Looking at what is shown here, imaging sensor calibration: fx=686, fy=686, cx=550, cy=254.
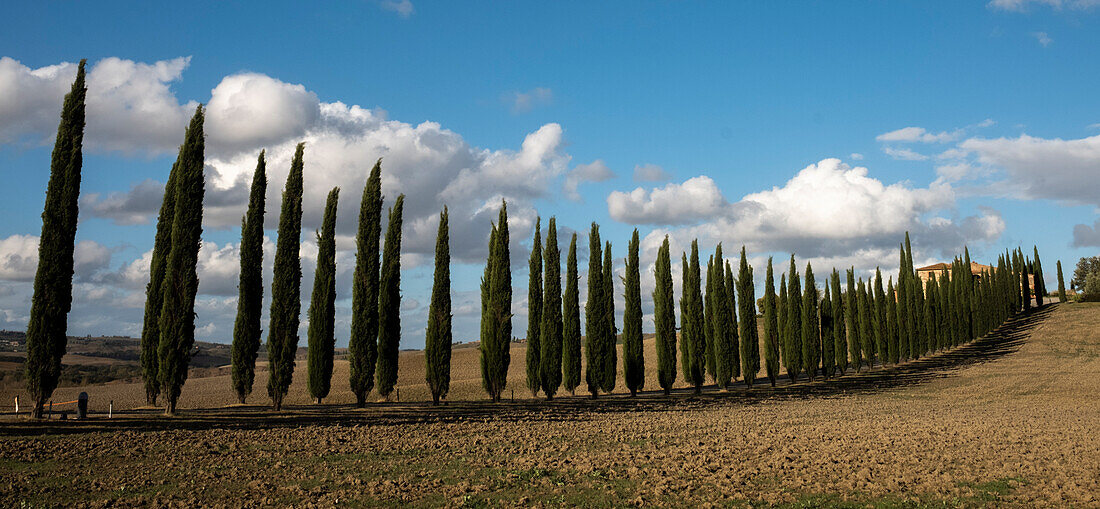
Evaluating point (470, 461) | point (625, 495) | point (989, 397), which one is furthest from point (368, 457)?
point (989, 397)

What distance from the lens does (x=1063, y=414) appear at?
27094 mm

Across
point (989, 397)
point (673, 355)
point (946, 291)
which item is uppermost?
point (946, 291)

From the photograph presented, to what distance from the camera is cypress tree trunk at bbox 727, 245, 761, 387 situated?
41719 millimetres

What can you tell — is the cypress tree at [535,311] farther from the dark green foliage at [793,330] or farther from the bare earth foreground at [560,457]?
the dark green foliage at [793,330]

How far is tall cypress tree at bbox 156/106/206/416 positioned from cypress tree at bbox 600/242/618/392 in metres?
19.6

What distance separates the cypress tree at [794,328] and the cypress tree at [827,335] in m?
1.97

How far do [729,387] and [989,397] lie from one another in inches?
546

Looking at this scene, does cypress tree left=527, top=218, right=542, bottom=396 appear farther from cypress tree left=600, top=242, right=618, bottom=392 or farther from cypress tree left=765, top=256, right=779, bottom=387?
cypress tree left=765, top=256, right=779, bottom=387

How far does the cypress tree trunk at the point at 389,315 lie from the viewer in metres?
29.4

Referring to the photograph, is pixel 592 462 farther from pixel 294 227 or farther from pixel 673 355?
pixel 673 355

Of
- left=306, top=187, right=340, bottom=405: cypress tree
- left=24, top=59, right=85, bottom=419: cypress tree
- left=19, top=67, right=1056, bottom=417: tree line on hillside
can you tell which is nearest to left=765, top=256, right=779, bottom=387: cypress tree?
left=19, top=67, right=1056, bottom=417: tree line on hillside

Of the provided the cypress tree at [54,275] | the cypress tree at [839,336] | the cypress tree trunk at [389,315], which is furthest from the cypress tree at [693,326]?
the cypress tree at [54,275]

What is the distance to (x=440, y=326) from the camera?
31.2 metres

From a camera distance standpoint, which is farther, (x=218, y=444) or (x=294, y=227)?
(x=294, y=227)
